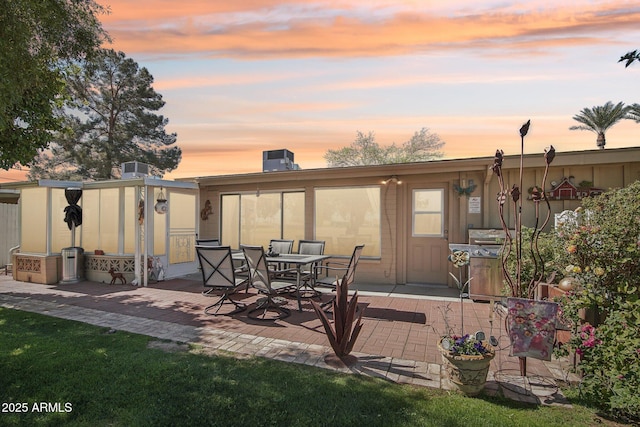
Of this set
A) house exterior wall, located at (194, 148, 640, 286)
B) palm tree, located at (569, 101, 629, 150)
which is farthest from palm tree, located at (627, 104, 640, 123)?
house exterior wall, located at (194, 148, 640, 286)

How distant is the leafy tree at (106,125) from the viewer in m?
16.7

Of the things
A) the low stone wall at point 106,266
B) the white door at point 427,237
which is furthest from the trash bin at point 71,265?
the white door at point 427,237

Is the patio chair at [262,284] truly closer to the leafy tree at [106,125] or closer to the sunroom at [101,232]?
the sunroom at [101,232]

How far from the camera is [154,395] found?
2662mm

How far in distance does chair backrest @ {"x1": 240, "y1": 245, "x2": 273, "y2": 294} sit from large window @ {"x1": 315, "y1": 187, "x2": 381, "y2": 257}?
3.13 m

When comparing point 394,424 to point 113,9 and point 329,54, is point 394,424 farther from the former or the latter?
point 113,9

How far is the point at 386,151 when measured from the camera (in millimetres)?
26922

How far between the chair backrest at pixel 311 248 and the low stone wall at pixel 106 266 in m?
3.90

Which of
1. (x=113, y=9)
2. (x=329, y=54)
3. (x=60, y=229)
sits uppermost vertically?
(x=113, y=9)

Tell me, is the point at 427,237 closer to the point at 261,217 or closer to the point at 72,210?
the point at 261,217

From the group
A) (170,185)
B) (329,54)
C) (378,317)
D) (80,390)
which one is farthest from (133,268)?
(329,54)

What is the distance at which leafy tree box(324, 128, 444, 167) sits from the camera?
25.7 meters

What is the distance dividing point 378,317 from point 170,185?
5853 mm

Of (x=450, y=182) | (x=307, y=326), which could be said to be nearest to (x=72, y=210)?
(x=307, y=326)
